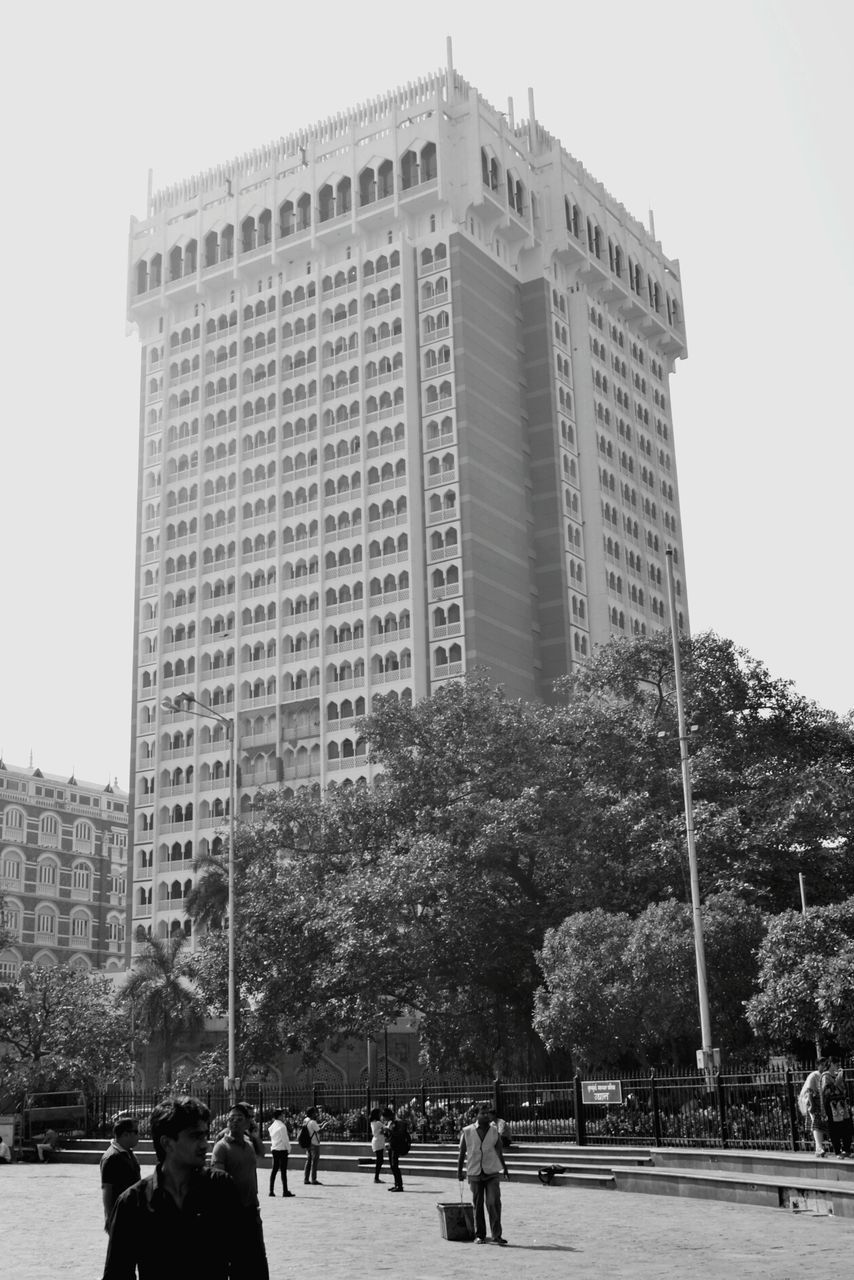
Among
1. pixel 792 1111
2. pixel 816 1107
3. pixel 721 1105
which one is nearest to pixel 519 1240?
pixel 816 1107

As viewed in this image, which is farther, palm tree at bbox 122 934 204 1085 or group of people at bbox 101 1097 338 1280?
palm tree at bbox 122 934 204 1085

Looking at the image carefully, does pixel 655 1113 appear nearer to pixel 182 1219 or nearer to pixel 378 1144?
pixel 378 1144

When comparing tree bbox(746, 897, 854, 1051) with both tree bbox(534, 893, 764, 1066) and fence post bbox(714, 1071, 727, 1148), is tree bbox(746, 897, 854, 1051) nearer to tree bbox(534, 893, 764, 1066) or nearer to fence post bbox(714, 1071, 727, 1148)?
tree bbox(534, 893, 764, 1066)

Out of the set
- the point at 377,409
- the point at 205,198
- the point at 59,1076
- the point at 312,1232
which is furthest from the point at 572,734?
the point at 205,198

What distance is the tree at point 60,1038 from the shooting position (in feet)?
189

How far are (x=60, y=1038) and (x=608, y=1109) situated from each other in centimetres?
3715

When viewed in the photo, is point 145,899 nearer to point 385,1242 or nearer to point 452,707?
point 452,707

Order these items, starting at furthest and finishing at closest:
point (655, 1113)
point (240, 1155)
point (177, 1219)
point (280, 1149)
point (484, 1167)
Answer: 1. point (655, 1113)
2. point (280, 1149)
3. point (484, 1167)
4. point (240, 1155)
5. point (177, 1219)

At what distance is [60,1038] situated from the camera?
2313 inches

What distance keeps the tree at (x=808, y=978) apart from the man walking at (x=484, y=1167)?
36.9 ft

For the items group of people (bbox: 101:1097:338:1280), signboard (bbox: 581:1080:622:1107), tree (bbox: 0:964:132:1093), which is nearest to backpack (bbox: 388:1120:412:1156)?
signboard (bbox: 581:1080:622:1107)

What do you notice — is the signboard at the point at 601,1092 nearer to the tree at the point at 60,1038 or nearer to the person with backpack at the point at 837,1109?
the person with backpack at the point at 837,1109

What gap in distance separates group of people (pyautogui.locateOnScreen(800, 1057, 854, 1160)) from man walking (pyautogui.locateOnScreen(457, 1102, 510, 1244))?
19.3 feet

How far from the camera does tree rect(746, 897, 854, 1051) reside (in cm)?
2583
